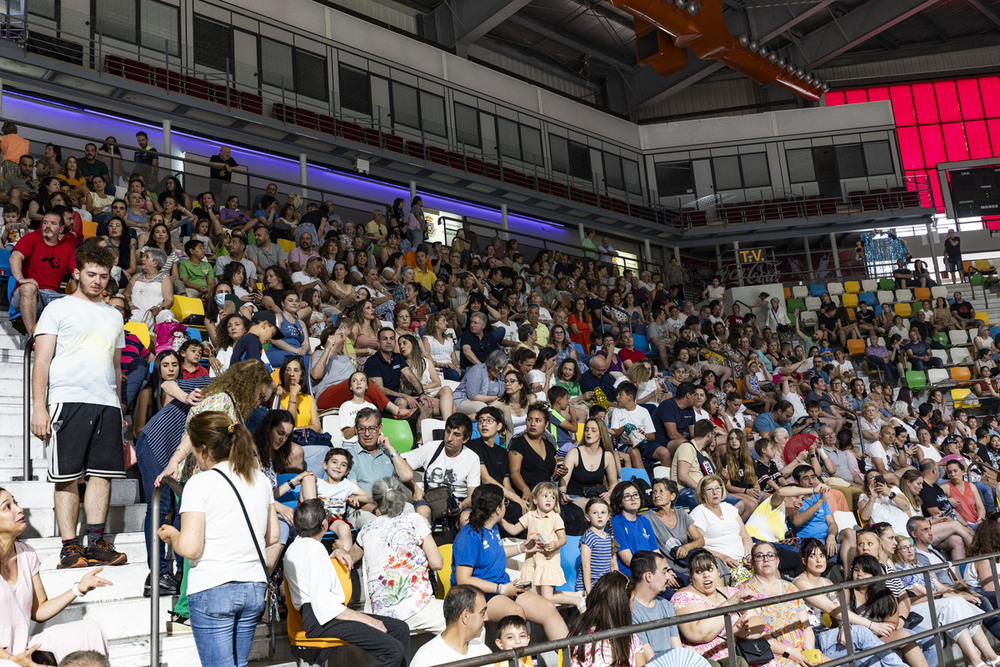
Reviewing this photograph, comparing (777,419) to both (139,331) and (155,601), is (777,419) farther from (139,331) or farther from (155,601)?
(155,601)

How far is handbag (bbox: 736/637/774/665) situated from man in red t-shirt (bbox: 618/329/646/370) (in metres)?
6.02

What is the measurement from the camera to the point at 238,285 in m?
8.59

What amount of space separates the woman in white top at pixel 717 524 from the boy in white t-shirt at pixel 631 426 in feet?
4.54

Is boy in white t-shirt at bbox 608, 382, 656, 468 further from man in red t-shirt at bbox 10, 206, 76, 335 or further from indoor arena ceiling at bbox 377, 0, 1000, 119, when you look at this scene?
indoor arena ceiling at bbox 377, 0, 1000, 119

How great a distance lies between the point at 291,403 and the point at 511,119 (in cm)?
1512

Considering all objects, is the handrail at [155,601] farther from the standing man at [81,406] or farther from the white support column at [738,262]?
the white support column at [738,262]

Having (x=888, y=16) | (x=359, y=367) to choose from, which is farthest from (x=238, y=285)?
(x=888, y=16)

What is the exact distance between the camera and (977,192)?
24594mm

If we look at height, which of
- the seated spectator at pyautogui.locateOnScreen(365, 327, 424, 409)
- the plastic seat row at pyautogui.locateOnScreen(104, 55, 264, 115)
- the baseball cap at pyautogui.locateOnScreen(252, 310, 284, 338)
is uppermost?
the plastic seat row at pyautogui.locateOnScreen(104, 55, 264, 115)

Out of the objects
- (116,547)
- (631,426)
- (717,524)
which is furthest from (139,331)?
(717,524)

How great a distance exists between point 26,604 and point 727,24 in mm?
21751

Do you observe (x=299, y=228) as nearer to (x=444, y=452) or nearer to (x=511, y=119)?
(x=444, y=452)

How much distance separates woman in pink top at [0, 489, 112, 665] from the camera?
3109 mm

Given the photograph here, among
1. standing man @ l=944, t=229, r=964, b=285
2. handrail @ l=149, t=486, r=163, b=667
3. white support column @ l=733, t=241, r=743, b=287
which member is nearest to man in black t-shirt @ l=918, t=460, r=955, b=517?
handrail @ l=149, t=486, r=163, b=667
